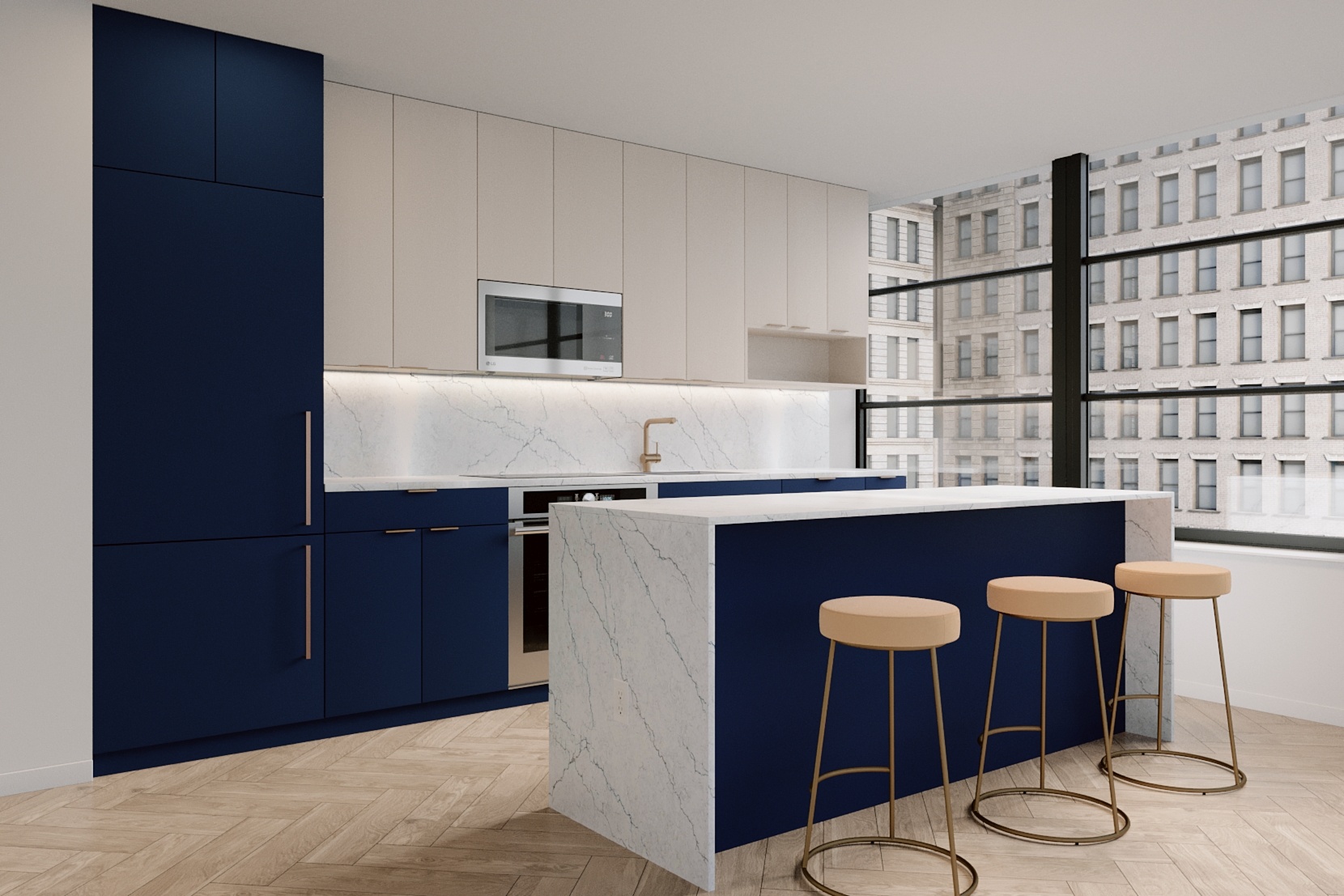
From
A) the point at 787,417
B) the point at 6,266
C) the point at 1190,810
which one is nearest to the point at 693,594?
the point at 1190,810

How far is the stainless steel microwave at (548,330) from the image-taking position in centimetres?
428

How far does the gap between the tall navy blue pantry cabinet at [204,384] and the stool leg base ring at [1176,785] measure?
2.92 meters

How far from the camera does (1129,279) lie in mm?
4613

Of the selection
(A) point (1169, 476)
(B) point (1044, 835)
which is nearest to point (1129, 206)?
(A) point (1169, 476)

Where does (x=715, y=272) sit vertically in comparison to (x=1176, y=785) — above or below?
above

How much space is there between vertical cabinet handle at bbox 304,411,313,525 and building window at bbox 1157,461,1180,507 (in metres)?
3.72

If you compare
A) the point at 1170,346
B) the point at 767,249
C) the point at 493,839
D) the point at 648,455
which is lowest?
the point at 493,839

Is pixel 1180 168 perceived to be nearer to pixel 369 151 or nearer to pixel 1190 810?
pixel 1190 810

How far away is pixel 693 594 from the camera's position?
7.57 feet

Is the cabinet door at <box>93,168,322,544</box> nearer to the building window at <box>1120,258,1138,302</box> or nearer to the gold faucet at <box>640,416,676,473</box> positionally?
the gold faucet at <box>640,416,676,473</box>

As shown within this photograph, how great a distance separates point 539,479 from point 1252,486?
320 cm

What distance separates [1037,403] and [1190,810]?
2.66 metres

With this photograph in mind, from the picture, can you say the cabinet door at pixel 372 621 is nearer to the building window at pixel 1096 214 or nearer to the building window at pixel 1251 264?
the building window at pixel 1096 214

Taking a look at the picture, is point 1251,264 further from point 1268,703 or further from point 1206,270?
point 1268,703
